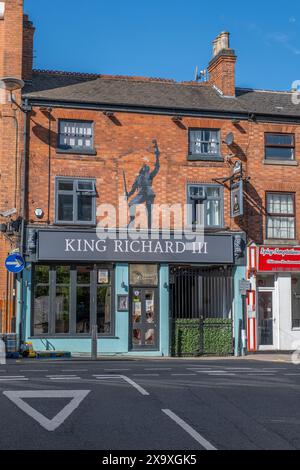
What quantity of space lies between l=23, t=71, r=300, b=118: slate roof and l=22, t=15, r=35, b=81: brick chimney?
415 mm

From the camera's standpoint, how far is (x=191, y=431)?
8.12 meters

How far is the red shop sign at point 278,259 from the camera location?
23188mm

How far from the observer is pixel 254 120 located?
953 inches

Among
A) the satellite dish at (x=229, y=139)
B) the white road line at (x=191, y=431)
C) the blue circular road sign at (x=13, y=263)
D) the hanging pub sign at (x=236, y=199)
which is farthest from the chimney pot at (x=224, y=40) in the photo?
the white road line at (x=191, y=431)

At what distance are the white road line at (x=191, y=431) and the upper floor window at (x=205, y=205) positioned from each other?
14.3 meters

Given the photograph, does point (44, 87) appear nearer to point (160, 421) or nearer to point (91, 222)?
point (91, 222)

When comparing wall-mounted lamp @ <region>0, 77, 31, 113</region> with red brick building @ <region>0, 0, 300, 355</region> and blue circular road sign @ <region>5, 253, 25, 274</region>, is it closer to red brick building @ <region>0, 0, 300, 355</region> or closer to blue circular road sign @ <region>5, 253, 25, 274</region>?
red brick building @ <region>0, 0, 300, 355</region>

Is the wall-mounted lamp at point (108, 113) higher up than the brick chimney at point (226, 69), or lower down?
lower down

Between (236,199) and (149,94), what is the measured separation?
5256 millimetres

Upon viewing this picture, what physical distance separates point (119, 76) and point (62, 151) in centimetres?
485

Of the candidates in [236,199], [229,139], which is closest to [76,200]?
[236,199]

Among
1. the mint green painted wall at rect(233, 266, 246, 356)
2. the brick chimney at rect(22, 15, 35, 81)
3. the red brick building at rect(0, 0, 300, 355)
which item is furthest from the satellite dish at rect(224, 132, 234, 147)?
the brick chimney at rect(22, 15, 35, 81)

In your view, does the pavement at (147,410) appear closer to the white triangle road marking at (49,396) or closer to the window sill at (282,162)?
Answer: the white triangle road marking at (49,396)
